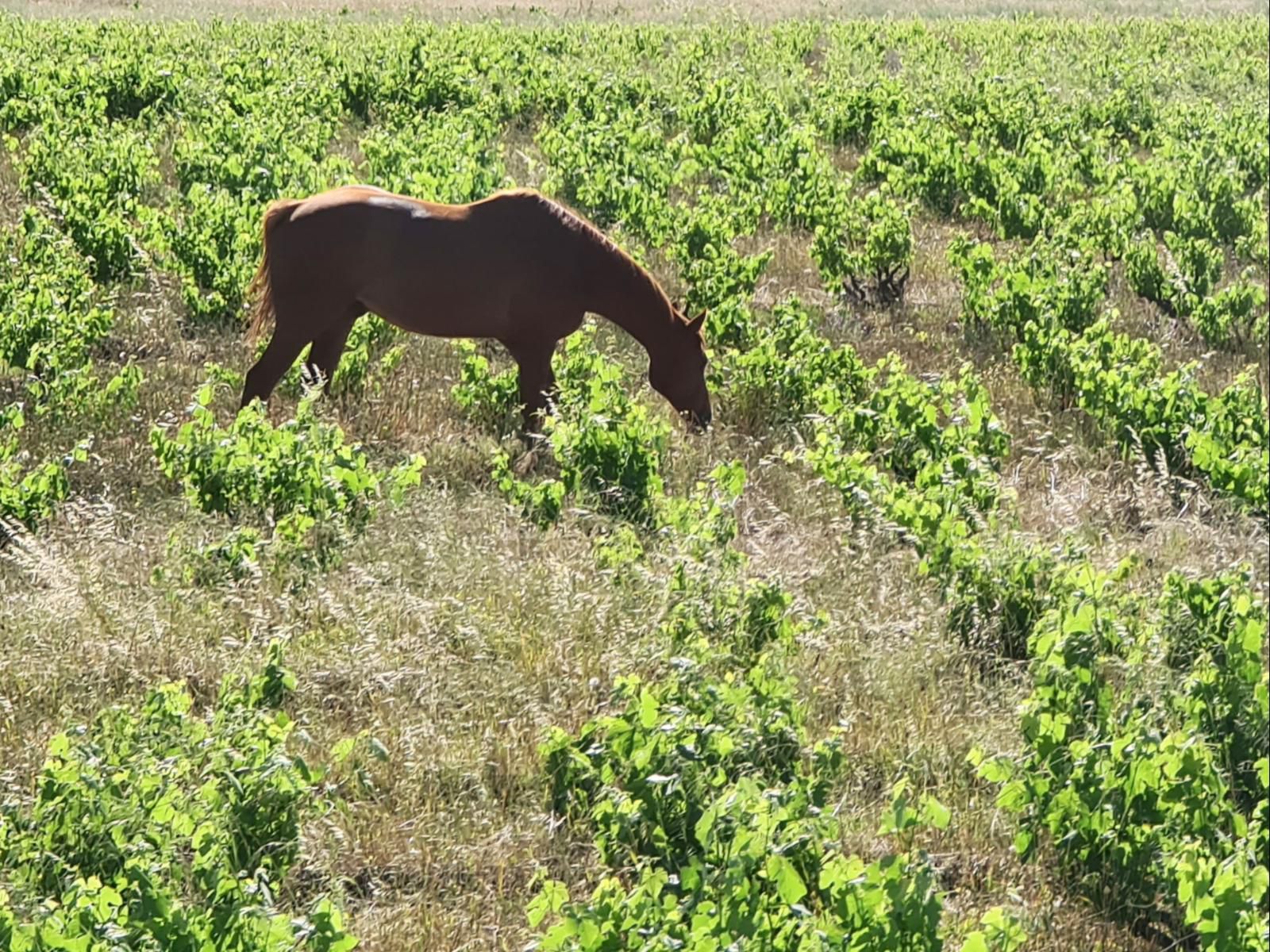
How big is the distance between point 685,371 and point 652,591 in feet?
8.72

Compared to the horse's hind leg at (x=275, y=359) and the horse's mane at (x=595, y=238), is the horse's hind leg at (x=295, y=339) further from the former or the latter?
the horse's mane at (x=595, y=238)

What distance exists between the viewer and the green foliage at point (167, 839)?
11.7 ft

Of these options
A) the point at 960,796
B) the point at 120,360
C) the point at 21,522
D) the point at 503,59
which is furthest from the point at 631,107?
the point at 960,796

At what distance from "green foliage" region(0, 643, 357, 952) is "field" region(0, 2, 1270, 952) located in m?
0.02

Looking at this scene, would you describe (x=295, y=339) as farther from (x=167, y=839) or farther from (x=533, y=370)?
(x=167, y=839)

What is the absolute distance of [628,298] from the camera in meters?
8.27

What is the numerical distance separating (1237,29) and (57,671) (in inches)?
1027

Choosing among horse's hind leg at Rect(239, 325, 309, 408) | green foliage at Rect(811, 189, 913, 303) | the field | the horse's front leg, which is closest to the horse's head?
the field

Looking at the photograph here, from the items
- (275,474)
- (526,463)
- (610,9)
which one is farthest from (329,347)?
(610,9)

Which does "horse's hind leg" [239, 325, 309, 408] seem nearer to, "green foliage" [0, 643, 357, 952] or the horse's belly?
the horse's belly

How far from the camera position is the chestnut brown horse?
8047 mm

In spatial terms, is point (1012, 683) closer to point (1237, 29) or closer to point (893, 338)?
point (893, 338)

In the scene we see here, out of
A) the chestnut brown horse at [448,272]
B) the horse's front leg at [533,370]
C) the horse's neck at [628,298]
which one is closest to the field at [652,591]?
the horse's front leg at [533,370]

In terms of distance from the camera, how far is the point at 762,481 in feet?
25.5
